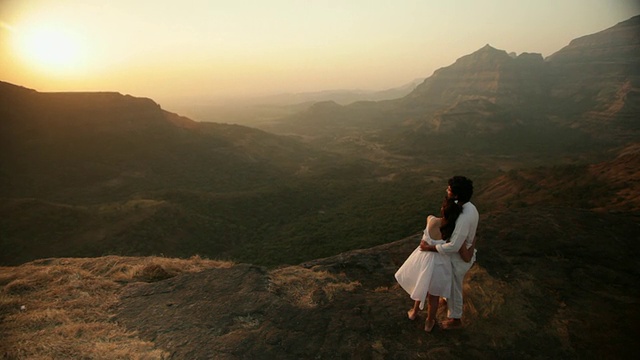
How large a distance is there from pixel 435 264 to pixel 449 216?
79 centimetres

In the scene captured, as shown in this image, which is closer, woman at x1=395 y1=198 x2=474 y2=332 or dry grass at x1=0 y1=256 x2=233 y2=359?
woman at x1=395 y1=198 x2=474 y2=332

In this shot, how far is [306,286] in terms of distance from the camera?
23.7 ft

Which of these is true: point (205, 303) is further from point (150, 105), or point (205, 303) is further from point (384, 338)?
point (150, 105)

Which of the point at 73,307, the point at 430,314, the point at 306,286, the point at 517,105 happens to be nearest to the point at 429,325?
the point at 430,314

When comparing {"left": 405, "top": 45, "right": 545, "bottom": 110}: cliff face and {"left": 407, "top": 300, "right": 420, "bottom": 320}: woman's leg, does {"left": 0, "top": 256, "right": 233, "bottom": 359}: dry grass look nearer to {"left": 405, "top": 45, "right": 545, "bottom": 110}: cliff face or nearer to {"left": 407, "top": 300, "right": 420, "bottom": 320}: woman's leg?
{"left": 407, "top": 300, "right": 420, "bottom": 320}: woman's leg

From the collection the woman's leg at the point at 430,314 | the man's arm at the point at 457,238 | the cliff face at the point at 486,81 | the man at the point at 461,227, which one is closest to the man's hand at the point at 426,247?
the man at the point at 461,227

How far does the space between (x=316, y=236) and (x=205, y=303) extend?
20807 millimetres

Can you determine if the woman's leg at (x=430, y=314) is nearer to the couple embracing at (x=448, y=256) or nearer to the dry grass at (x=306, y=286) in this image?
the couple embracing at (x=448, y=256)

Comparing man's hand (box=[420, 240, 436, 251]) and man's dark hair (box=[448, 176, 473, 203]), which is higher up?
man's dark hair (box=[448, 176, 473, 203])

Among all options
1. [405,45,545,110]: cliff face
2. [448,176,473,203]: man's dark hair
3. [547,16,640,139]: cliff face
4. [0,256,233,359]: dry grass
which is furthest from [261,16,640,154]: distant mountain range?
[448,176,473,203]: man's dark hair

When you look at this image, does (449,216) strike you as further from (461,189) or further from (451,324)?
(451,324)

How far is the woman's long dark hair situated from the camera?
421cm

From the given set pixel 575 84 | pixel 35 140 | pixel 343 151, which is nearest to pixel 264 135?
pixel 343 151

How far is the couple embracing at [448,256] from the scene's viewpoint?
4.16 m
